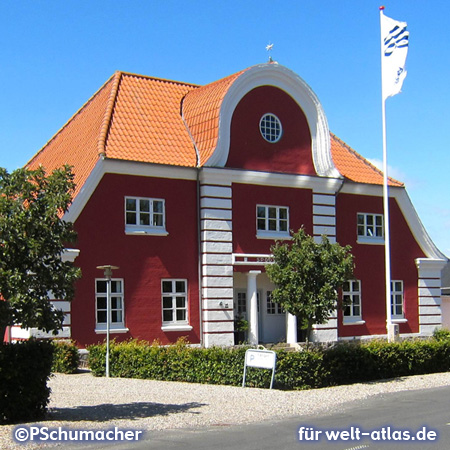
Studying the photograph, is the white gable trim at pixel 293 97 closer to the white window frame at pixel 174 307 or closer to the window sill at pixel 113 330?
the white window frame at pixel 174 307

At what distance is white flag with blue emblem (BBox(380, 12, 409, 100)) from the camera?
2681 centimetres

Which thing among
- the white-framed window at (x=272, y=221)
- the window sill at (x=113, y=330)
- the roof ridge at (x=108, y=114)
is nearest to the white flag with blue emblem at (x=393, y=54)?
the white-framed window at (x=272, y=221)

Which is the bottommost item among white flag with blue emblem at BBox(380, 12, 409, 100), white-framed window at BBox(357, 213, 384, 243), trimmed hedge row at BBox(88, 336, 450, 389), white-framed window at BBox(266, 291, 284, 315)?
trimmed hedge row at BBox(88, 336, 450, 389)

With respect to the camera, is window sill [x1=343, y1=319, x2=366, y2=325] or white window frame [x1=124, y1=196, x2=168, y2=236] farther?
window sill [x1=343, y1=319, x2=366, y2=325]

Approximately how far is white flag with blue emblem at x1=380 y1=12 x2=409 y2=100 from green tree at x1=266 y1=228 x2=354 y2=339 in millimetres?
8622

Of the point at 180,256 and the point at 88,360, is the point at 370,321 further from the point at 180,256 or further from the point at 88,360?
the point at 88,360

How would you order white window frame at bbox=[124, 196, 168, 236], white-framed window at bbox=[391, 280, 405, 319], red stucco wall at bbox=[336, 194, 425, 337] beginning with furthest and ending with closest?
white-framed window at bbox=[391, 280, 405, 319] < red stucco wall at bbox=[336, 194, 425, 337] < white window frame at bbox=[124, 196, 168, 236]

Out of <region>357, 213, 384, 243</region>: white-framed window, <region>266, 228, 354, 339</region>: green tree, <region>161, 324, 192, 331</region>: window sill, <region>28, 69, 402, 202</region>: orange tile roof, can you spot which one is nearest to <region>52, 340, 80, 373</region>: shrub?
<region>161, 324, 192, 331</region>: window sill

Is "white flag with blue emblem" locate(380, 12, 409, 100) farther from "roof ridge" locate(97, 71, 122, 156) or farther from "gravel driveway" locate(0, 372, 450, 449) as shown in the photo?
"gravel driveway" locate(0, 372, 450, 449)

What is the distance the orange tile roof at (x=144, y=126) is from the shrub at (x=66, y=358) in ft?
18.6

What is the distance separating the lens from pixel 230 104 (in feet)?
90.1

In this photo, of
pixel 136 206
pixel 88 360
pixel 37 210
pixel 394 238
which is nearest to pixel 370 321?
pixel 394 238

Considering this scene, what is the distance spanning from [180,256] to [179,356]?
6.87 metres

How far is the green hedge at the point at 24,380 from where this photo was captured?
42.6 ft
